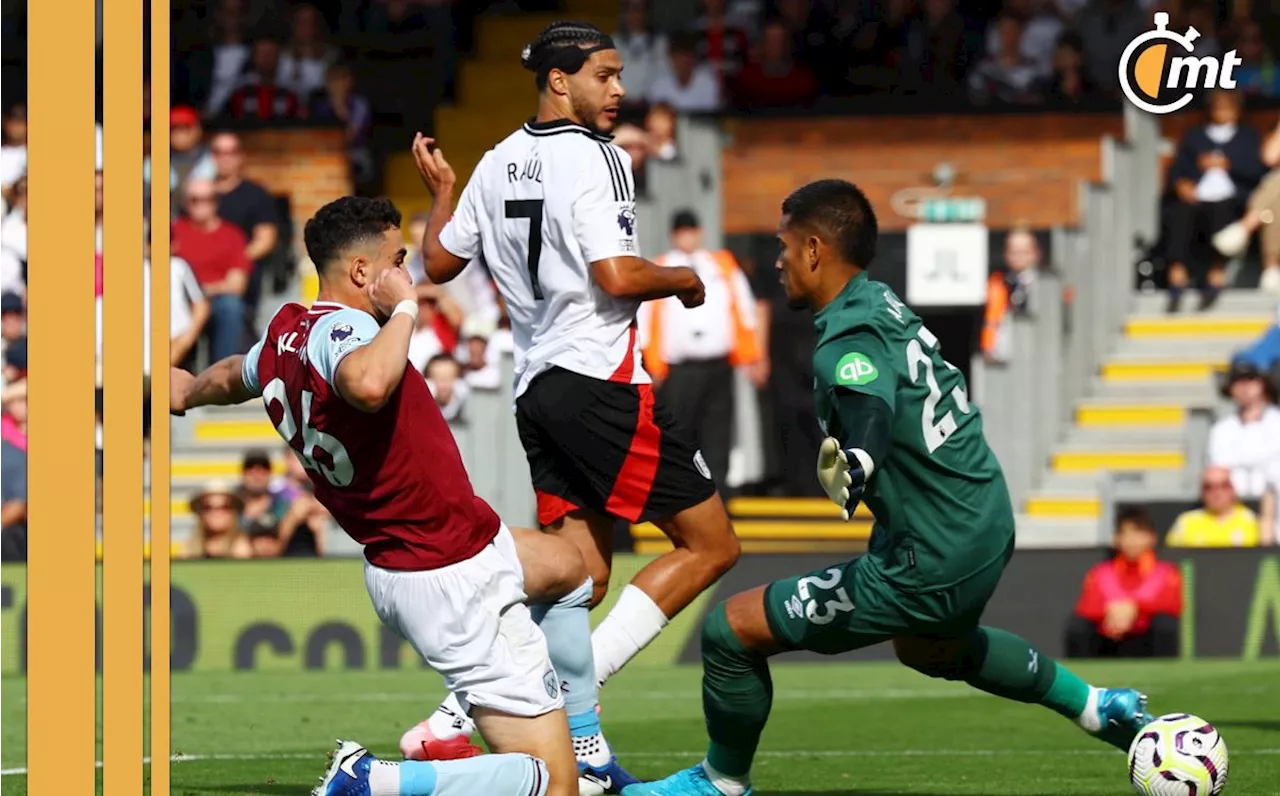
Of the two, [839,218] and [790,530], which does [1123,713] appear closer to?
[839,218]

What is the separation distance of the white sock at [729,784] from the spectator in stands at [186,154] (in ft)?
37.1

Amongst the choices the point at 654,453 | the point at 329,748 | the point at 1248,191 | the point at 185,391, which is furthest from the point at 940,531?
the point at 1248,191

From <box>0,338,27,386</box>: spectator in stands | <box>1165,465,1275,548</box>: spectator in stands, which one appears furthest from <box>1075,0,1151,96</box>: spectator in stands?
<box>0,338,27,386</box>: spectator in stands

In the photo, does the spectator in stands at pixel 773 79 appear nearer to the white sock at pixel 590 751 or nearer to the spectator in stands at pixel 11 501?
the spectator in stands at pixel 11 501

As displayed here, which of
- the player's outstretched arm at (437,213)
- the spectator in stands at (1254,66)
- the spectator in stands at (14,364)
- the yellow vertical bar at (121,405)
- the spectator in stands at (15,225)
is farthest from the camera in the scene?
the spectator in stands at (1254,66)

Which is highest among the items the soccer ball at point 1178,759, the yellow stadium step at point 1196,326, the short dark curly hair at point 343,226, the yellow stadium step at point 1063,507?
the short dark curly hair at point 343,226

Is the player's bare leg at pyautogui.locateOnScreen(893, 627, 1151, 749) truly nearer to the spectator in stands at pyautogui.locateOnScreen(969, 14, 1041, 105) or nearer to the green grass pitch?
the green grass pitch

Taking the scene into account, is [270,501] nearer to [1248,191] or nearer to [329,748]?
[329,748]

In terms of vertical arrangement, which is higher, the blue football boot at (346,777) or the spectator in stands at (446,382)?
the spectator in stands at (446,382)

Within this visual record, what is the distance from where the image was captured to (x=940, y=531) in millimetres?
6121

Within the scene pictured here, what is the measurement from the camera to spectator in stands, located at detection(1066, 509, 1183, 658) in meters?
13.1

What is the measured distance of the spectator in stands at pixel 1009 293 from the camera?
15.4 meters

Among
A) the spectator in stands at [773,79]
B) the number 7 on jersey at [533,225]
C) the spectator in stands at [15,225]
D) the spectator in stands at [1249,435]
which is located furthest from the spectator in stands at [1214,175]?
the number 7 on jersey at [533,225]

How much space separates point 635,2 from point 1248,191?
5.42 metres
